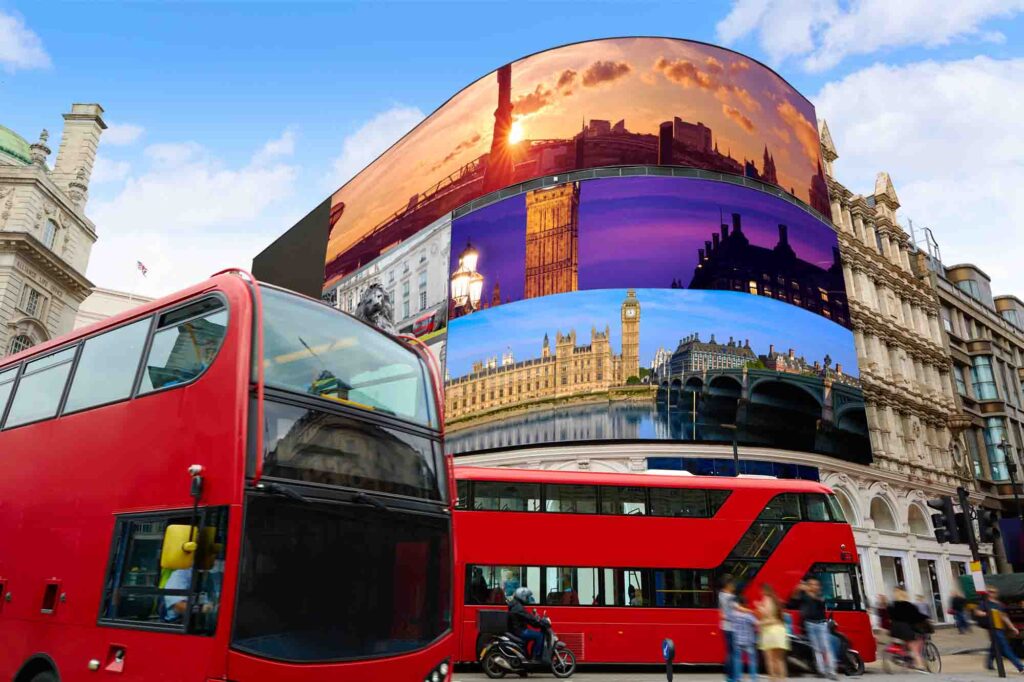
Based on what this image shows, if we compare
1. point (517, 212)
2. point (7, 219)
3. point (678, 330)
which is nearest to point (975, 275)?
point (678, 330)

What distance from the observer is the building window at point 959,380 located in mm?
40713

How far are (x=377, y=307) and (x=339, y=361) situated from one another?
110 feet

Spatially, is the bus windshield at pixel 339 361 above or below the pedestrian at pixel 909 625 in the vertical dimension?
above

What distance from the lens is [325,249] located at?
1841 inches

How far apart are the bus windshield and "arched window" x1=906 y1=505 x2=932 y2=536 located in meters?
34.6

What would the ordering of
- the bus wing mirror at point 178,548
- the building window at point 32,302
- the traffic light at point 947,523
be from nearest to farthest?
the bus wing mirror at point 178,548
the traffic light at point 947,523
the building window at point 32,302

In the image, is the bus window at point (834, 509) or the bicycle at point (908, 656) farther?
the bus window at point (834, 509)

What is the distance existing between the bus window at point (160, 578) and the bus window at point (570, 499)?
9411mm

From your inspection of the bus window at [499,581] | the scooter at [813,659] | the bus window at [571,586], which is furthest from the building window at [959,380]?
the bus window at [499,581]

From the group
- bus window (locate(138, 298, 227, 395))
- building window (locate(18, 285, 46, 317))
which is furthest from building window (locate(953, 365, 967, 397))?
building window (locate(18, 285, 46, 317))

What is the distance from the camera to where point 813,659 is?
1284 cm

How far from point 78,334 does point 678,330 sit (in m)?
23.5

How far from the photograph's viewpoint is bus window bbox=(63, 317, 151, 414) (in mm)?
6449

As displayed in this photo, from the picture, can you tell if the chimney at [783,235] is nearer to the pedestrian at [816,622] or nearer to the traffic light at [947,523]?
the traffic light at [947,523]
